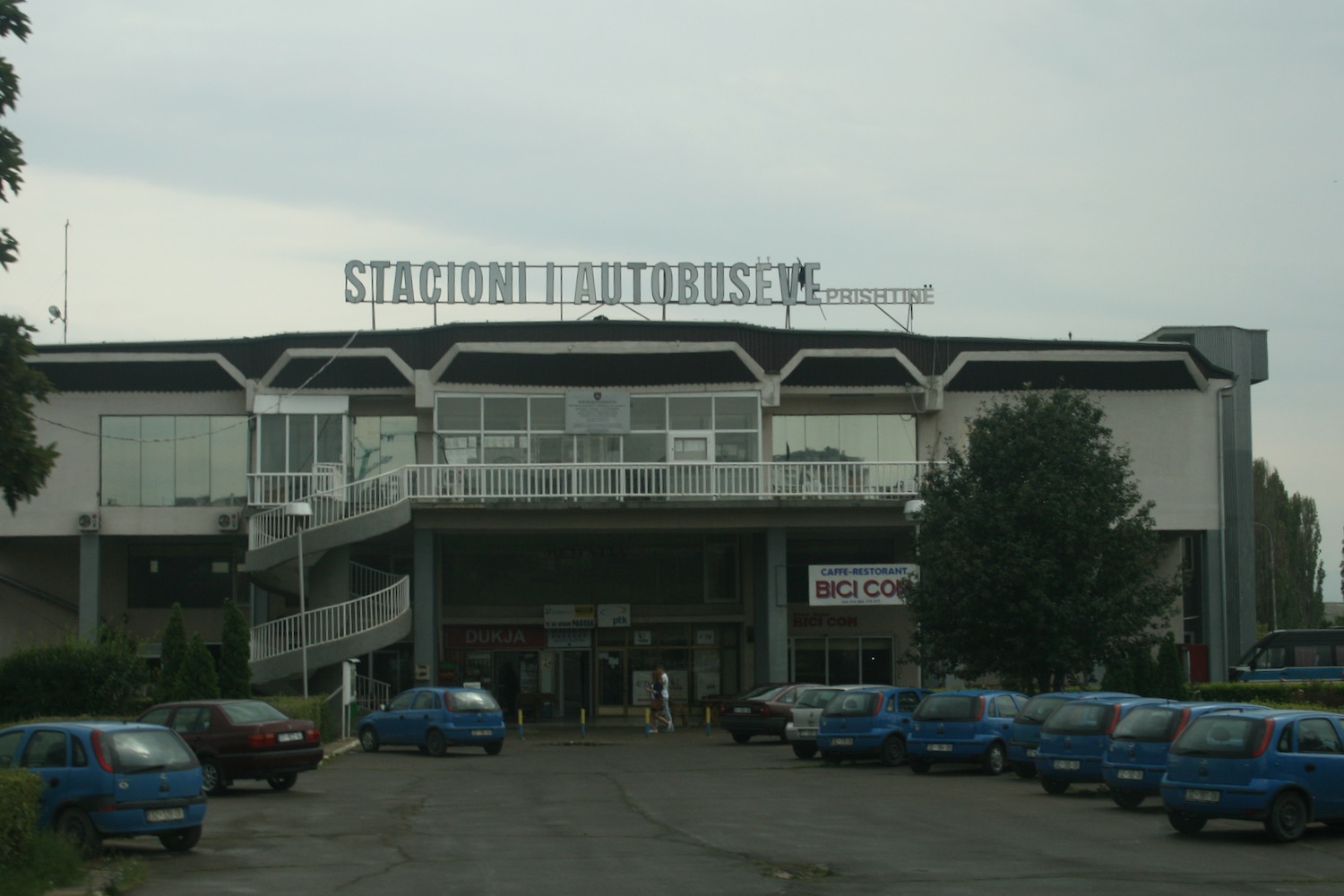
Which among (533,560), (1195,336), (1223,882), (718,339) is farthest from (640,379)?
(1223,882)

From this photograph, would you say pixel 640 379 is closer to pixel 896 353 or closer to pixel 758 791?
pixel 896 353

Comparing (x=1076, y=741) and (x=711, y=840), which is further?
(x=1076, y=741)

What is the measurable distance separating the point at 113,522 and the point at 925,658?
21458mm

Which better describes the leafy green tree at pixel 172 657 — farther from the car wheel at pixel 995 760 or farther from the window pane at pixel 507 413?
the car wheel at pixel 995 760

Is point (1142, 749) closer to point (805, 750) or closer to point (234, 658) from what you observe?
point (805, 750)

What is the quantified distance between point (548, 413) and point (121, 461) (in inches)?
449

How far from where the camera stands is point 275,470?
38219 millimetres

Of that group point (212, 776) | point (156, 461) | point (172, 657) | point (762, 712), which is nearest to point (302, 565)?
point (172, 657)

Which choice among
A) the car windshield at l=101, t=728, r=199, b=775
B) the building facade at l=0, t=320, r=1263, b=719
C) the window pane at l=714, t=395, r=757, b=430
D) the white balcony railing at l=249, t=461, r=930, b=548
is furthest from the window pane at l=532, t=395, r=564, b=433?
the car windshield at l=101, t=728, r=199, b=775

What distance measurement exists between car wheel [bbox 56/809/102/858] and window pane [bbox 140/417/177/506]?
25.7 metres

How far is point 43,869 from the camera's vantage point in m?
12.2

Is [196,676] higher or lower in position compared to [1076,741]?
higher

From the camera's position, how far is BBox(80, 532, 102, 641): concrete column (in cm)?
3788

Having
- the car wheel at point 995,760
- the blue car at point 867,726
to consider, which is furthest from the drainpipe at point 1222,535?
the car wheel at point 995,760
